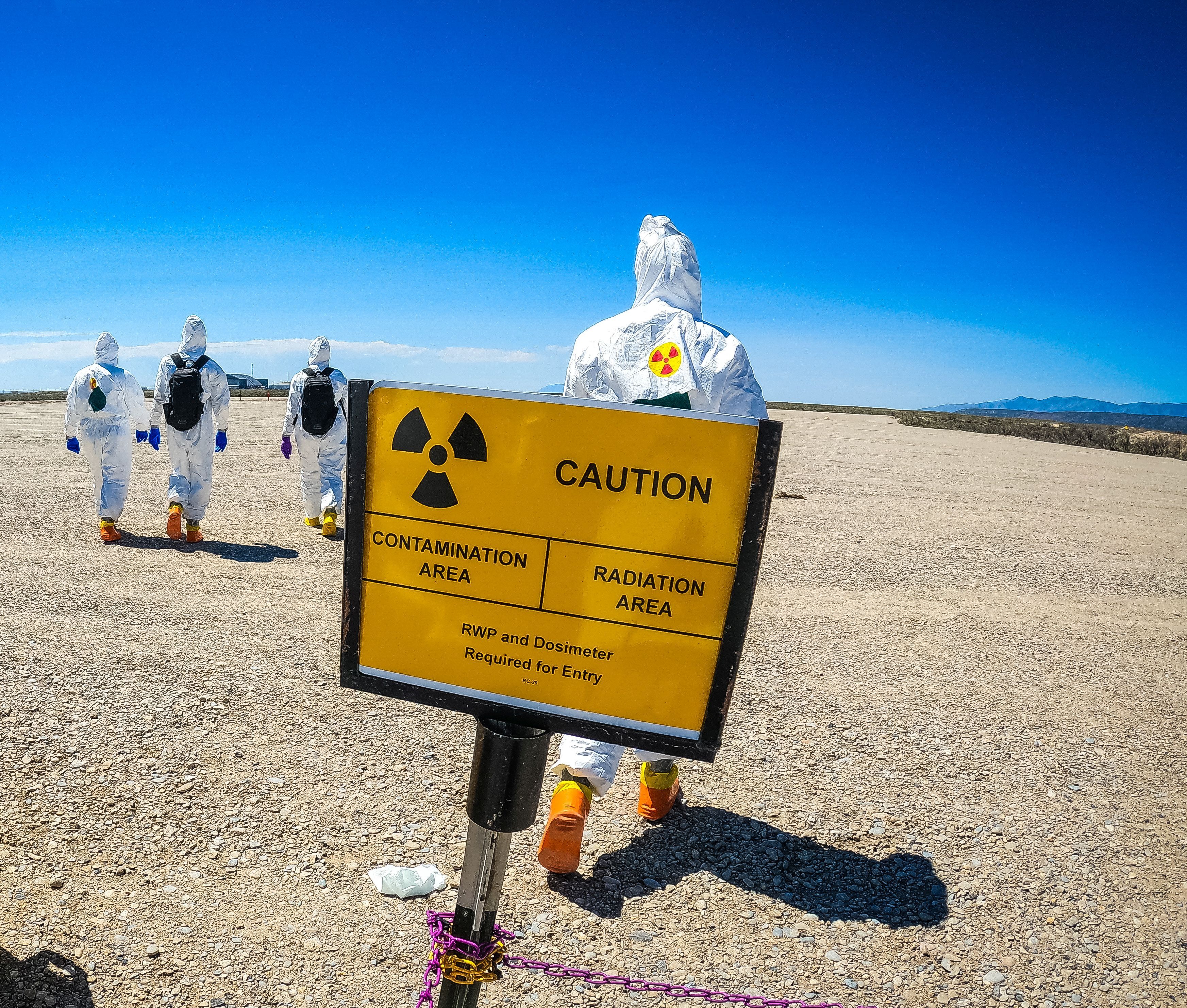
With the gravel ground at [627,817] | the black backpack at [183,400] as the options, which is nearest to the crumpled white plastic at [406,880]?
the gravel ground at [627,817]

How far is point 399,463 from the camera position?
1246 mm

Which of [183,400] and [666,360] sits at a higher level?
[666,360]

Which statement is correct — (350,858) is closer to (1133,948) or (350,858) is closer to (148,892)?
(148,892)

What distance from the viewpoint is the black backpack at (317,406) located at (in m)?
8.52

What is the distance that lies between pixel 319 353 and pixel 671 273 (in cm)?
669

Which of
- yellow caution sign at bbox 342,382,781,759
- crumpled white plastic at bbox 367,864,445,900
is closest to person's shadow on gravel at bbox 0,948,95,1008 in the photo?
crumpled white plastic at bbox 367,864,445,900

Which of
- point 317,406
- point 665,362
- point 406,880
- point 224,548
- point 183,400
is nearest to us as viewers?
point 406,880

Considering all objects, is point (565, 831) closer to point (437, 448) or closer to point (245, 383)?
point (437, 448)

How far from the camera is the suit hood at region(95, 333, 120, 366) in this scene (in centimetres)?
765

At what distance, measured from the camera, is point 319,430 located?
28.0ft

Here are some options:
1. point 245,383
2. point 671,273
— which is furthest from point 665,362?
point 245,383

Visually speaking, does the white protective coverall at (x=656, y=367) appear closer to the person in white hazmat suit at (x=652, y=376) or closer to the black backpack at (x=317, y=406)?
the person in white hazmat suit at (x=652, y=376)

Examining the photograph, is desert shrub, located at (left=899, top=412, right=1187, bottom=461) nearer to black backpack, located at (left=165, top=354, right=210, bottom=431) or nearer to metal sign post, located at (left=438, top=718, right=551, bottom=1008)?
black backpack, located at (left=165, top=354, right=210, bottom=431)

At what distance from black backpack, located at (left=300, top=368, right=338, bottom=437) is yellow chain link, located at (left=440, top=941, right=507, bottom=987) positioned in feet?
26.1
